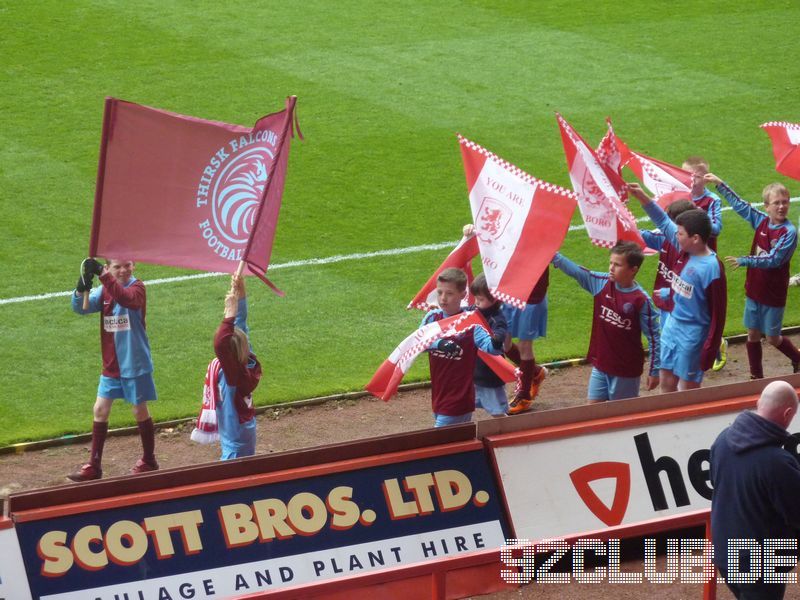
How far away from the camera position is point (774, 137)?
10.8 m

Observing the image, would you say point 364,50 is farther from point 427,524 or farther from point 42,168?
point 427,524

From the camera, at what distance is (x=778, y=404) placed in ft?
19.7

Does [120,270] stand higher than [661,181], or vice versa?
[661,181]

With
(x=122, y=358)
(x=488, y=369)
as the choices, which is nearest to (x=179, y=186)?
(x=122, y=358)

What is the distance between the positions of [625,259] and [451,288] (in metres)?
1.30

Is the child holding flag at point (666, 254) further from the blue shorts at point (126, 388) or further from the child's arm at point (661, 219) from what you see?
the blue shorts at point (126, 388)

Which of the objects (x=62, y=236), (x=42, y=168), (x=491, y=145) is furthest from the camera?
(x=491, y=145)

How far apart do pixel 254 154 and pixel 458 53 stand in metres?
12.4

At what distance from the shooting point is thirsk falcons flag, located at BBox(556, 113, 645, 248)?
8492 mm

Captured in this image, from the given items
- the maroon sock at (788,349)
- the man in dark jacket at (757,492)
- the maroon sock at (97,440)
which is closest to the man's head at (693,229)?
the maroon sock at (788,349)

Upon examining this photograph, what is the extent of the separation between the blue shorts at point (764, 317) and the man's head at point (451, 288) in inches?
145

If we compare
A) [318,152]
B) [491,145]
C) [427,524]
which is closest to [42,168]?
[318,152]

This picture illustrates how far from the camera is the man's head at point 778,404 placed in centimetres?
598

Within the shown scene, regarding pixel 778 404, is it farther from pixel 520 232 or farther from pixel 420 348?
pixel 420 348
